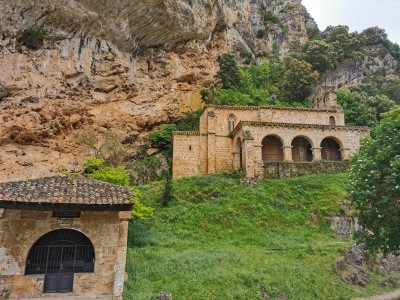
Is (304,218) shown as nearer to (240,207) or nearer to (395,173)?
(240,207)

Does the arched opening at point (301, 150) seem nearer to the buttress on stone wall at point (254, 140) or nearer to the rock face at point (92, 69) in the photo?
the buttress on stone wall at point (254, 140)

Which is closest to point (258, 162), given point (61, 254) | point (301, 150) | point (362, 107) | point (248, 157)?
point (248, 157)

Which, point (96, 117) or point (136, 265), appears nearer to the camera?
point (136, 265)

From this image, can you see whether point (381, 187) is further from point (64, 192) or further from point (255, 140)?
point (255, 140)

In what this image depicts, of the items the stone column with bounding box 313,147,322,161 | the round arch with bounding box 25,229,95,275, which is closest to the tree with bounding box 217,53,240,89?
the stone column with bounding box 313,147,322,161

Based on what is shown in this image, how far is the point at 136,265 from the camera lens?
12.9m

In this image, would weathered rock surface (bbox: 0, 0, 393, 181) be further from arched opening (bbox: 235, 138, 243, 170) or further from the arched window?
arched opening (bbox: 235, 138, 243, 170)

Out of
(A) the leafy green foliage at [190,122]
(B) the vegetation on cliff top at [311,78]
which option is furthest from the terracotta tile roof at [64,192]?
(B) the vegetation on cliff top at [311,78]

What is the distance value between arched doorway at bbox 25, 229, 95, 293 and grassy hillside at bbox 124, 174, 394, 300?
6.67ft

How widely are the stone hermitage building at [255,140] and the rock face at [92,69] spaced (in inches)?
218

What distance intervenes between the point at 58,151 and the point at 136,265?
1817cm

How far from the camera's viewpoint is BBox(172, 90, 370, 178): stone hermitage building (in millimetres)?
29469

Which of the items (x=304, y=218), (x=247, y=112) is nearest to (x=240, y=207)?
(x=304, y=218)

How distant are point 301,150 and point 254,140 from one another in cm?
704
